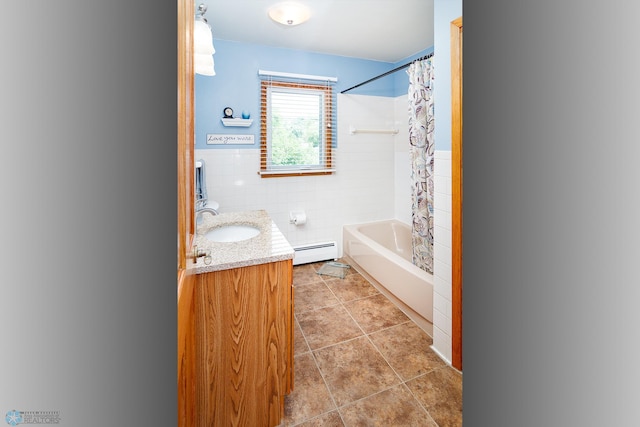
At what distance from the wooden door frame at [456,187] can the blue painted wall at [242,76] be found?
1.82 m

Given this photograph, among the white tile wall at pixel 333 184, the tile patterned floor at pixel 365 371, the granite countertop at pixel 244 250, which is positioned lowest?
the tile patterned floor at pixel 365 371

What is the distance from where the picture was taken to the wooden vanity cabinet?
4.08 ft

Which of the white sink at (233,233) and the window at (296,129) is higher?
the window at (296,129)

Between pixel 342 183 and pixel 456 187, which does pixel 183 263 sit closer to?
pixel 456 187

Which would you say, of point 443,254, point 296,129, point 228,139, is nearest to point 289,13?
point 296,129

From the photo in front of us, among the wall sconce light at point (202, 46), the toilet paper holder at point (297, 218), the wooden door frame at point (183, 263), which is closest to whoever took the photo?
the wooden door frame at point (183, 263)

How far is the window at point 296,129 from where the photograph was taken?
3158 mm

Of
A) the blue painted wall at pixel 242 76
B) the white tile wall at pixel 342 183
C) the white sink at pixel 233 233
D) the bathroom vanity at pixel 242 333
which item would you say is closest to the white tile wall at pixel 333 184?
the white tile wall at pixel 342 183

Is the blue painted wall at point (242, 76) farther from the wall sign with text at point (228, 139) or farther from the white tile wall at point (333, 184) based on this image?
the white tile wall at point (333, 184)

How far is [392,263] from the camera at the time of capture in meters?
2.61

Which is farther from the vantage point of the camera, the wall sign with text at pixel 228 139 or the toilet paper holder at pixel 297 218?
the toilet paper holder at pixel 297 218
